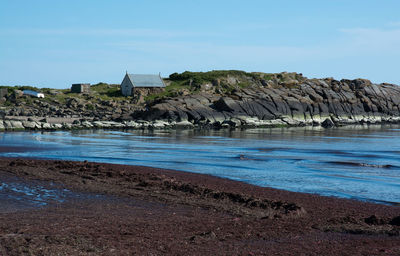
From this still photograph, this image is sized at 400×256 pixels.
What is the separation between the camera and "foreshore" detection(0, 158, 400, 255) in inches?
406

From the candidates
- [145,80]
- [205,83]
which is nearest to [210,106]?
[205,83]

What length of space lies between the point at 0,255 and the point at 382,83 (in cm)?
11271

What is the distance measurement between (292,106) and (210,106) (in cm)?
1614

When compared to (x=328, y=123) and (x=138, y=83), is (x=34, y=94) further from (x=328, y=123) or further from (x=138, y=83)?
(x=328, y=123)

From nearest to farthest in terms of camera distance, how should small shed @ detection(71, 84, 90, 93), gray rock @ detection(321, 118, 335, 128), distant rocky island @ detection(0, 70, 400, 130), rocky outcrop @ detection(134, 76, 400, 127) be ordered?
distant rocky island @ detection(0, 70, 400, 130) → rocky outcrop @ detection(134, 76, 400, 127) → gray rock @ detection(321, 118, 335, 128) → small shed @ detection(71, 84, 90, 93)

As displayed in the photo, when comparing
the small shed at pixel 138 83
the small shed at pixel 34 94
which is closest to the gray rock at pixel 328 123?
the small shed at pixel 138 83

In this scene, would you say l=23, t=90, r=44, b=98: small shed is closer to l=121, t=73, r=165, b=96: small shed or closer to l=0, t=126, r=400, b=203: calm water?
l=121, t=73, r=165, b=96: small shed

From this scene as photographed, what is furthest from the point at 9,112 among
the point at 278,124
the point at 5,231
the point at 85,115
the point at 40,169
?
the point at 5,231

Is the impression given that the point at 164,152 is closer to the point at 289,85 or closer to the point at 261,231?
the point at 261,231

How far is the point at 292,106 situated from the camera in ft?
276

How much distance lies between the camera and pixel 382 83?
111 meters

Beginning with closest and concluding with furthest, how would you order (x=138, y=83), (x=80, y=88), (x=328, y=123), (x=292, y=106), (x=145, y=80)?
(x=328, y=123) < (x=292, y=106) < (x=80, y=88) < (x=138, y=83) < (x=145, y=80)

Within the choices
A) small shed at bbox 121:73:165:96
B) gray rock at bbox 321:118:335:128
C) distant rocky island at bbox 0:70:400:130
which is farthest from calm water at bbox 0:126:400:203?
small shed at bbox 121:73:165:96

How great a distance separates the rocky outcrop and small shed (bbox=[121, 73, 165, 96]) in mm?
23472
